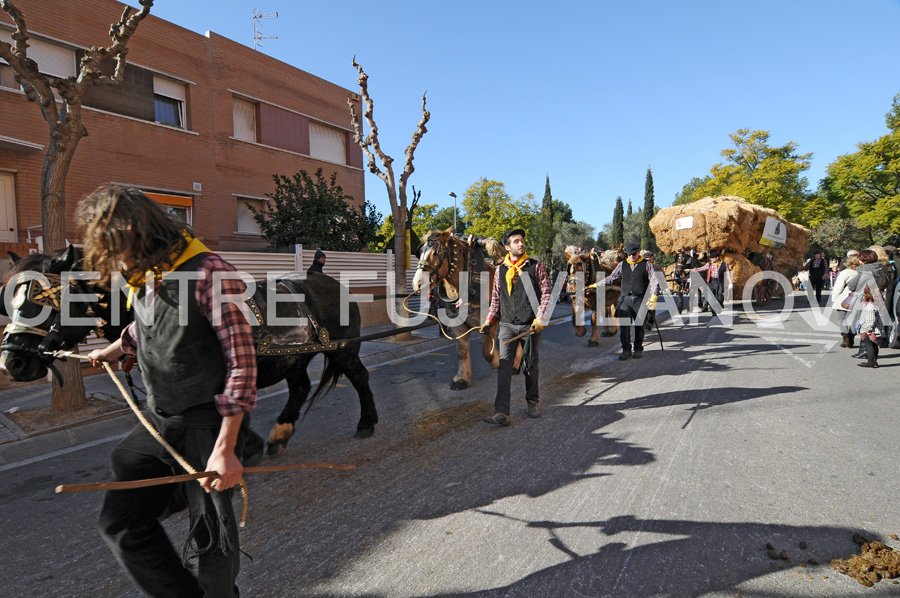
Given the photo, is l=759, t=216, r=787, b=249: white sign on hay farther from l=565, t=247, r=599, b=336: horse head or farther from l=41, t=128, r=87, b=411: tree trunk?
l=41, t=128, r=87, b=411: tree trunk

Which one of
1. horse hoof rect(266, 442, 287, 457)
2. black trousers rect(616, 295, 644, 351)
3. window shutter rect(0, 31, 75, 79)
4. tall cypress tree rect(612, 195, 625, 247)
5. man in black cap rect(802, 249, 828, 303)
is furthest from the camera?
tall cypress tree rect(612, 195, 625, 247)

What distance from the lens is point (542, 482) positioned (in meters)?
3.78

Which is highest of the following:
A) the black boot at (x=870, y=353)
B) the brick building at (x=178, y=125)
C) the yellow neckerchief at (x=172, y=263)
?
the brick building at (x=178, y=125)

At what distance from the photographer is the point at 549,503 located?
11.3 feet

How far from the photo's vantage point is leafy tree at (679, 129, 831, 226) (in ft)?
94.9

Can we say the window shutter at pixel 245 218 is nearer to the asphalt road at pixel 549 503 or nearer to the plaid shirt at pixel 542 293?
the asphalt road at pixel 549 503

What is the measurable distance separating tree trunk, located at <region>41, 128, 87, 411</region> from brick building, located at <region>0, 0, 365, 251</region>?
4923 mm

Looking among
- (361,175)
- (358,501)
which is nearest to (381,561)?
(358,501)

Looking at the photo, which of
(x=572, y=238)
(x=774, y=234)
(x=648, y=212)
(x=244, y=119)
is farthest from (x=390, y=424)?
(x=648, y=212)

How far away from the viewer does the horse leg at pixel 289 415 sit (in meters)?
4.53

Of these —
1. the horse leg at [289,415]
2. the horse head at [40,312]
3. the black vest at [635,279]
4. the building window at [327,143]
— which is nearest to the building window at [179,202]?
the building window at [327,143]

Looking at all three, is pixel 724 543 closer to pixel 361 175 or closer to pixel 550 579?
pixel 550 579

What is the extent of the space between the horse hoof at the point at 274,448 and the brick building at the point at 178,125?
28.4 feet

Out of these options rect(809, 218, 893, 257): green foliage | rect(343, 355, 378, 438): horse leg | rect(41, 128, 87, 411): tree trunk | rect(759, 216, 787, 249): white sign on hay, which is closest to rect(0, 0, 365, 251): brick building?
rect(41, 128, 87, 411): tree trunk
